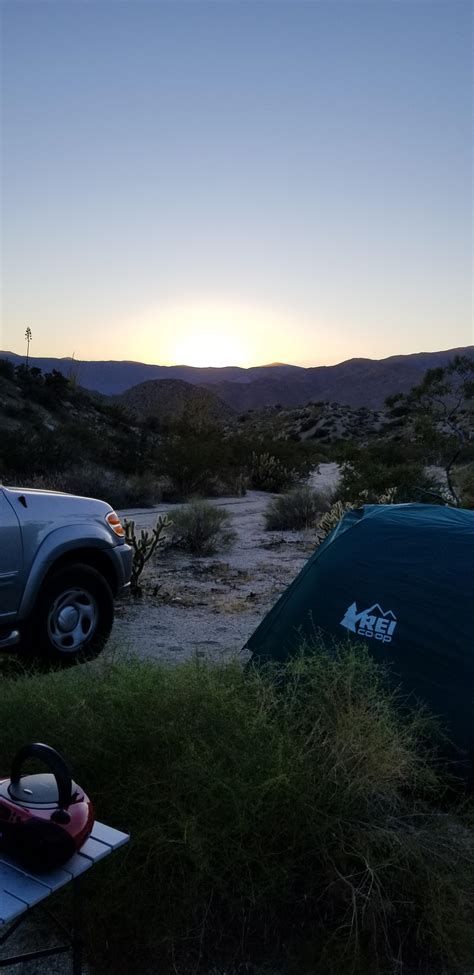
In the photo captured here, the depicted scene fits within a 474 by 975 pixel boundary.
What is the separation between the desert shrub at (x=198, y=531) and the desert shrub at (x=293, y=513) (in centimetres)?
238

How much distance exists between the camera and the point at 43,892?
2395mm

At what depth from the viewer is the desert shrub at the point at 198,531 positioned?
494 inches

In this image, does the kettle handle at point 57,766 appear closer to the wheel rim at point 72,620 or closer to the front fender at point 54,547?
the front fender at point 54,547

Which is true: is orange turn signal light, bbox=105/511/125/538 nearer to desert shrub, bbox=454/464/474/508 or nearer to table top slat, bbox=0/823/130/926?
table top slat, bbox=0/823/130/926

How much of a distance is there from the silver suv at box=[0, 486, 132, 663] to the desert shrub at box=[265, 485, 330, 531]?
8.70 meters

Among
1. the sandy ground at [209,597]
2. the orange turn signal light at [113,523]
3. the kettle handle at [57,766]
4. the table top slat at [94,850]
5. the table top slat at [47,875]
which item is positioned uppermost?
the orange turn signal light at [113,523]

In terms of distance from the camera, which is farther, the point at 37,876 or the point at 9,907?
the point at 37,876

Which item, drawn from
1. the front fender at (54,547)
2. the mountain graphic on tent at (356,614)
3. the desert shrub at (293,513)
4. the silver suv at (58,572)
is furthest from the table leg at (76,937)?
the desert shrub at (293,513)

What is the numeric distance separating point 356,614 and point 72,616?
2.47 m

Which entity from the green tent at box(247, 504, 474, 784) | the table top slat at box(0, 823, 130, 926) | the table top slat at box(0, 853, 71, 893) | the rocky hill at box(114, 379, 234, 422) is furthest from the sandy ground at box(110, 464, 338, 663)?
the rocky hill at box(114, 379, 234, 422)

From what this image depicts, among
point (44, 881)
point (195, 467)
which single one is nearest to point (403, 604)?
point (44, 881)

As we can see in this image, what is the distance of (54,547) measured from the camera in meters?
5.95

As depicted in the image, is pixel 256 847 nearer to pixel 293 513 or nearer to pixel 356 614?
pixel 356 614

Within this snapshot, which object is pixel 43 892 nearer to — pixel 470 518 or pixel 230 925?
pixel 230 925
